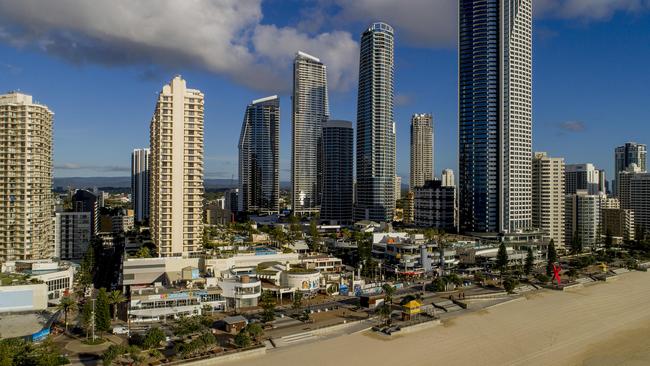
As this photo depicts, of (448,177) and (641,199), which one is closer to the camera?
(641,199)

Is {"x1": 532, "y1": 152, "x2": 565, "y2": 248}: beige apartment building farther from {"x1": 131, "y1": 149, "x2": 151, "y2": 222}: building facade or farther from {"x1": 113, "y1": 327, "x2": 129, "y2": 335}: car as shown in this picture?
{"x1": 131, "y1": 149, "x2": 151, "y2": 222}: building facade

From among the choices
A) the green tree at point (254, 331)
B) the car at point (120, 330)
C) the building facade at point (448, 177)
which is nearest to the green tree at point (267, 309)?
the green tree at point (254, 331)

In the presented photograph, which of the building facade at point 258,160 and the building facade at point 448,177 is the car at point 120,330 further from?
the building facade at point 448,177

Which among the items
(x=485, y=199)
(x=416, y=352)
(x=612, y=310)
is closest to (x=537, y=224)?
(x=485, y=199)

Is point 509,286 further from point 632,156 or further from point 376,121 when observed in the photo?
point 632,156

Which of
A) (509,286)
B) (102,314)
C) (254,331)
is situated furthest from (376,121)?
(102,314)

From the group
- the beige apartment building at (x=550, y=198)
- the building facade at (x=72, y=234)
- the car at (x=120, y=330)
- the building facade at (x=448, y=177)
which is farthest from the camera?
the building facade at (x=448, y=177)
